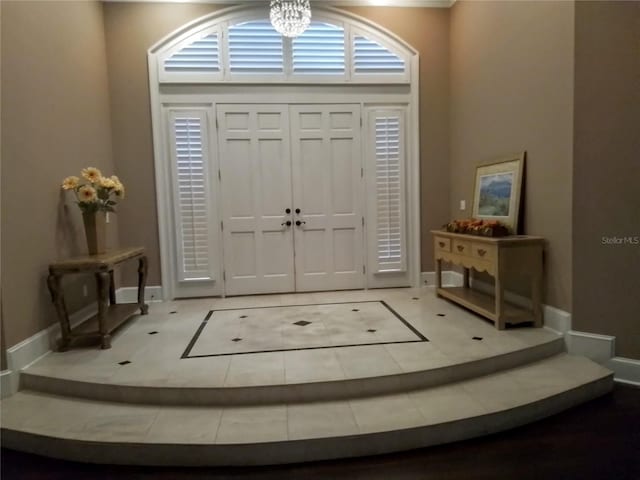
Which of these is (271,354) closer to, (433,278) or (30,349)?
(30,349)

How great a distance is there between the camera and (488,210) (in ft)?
14.0

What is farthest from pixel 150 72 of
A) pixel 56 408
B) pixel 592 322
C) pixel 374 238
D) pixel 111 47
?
pixel 592 322

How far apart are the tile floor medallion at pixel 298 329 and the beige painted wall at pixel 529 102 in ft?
4.71

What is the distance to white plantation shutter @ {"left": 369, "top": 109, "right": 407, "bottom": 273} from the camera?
17.0 feet

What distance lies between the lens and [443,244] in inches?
174

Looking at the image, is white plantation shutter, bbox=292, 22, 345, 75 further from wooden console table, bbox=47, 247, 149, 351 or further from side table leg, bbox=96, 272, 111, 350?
side table leg, bbox=96, 272, 111, 350

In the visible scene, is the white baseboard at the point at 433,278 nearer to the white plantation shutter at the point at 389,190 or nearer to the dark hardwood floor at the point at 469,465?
the white plantation shutter at the point at 389,190

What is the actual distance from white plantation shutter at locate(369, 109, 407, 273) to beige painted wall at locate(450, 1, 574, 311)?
0.76 metres

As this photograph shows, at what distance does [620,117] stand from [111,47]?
5.05m

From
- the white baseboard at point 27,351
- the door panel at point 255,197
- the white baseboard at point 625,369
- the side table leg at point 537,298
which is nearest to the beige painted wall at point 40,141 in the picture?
the white baseboard at point 27,351

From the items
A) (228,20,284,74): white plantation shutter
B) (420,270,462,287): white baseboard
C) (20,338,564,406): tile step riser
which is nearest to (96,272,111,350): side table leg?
(20,338,564,406): tile step riser

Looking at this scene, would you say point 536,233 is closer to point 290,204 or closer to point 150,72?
point 290,204

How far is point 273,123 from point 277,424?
3607 mm

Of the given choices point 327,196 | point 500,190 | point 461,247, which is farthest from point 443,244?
point 327,196
